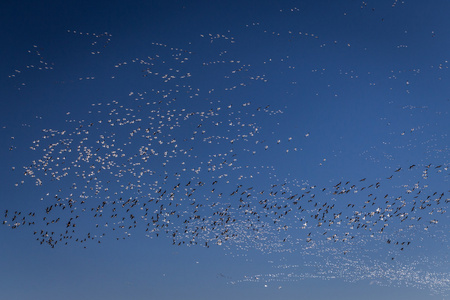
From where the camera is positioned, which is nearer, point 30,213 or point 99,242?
point 99,242

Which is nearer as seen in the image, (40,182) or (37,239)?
(40,182)

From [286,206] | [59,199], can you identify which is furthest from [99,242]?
[286,206]

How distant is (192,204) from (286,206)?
5.35 m

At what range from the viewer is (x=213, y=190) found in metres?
21.5

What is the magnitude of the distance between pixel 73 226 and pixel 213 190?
28.4 ft

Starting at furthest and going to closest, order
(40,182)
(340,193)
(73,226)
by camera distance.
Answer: (73,226)
(340,193)
(40,182)

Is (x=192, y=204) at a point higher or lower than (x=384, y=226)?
higher

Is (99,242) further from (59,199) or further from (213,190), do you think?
(213,190)

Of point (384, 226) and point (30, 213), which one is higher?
point (30, 213)

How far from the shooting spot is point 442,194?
2141 cm

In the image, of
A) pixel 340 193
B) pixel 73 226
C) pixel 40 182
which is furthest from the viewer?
pixel 73 226

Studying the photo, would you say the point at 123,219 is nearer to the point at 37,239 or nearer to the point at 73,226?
the point at 73,226

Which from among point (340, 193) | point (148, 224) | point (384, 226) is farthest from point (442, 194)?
point (148, 224)

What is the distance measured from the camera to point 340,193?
2200 centimetres
